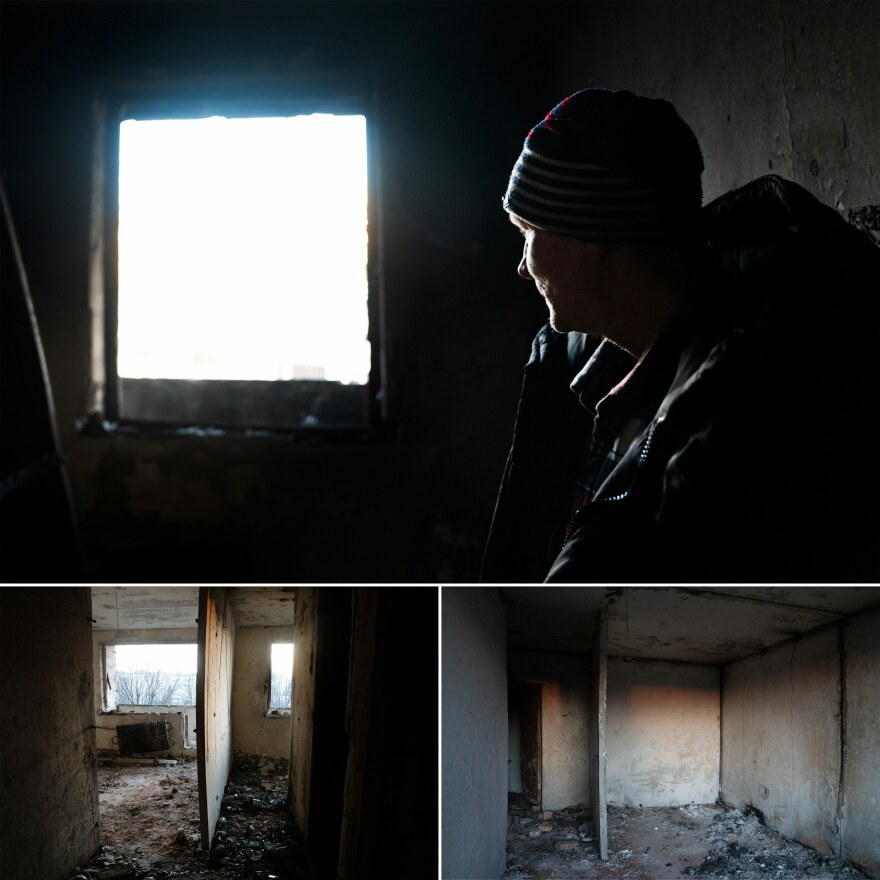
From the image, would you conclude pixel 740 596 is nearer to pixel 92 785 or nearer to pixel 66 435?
pixel 92 785

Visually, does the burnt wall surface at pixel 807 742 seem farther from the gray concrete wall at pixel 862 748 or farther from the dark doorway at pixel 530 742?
the dark doorway at pixel 530 742

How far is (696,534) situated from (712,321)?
0.92ft

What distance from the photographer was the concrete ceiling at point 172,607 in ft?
3.96

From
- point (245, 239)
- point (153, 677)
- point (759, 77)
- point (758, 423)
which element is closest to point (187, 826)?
point (153, 677)

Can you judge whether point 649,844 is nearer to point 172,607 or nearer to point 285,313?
point 172,607

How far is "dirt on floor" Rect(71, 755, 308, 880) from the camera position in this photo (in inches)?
44.9

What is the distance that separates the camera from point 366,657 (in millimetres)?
1224

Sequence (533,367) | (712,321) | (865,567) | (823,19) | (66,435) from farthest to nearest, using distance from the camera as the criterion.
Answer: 1. (66,435)
2. (533,367)
3. (823,19)
4. (865,567)
5. (712,321)

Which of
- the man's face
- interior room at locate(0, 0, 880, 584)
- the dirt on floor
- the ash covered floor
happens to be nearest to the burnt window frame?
interior room at locate(0, 0, 880, 584)

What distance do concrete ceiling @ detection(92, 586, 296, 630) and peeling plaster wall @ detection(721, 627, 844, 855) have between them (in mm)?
644

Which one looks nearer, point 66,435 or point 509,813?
point 509,813

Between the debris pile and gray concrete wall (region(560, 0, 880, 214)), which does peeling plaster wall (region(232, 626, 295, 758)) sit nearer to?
the debris pile

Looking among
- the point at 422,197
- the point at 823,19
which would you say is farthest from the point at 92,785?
the point at 823,19

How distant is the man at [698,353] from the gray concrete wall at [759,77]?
0.20 m
